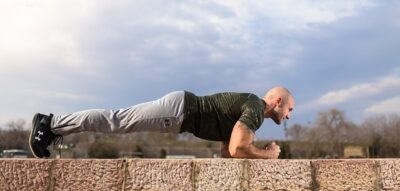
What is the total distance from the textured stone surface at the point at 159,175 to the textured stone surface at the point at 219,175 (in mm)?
80

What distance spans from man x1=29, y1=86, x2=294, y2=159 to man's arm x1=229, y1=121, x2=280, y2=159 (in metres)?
0.14

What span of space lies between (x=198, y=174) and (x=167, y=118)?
2.83 feet

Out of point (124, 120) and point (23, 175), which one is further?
point (124, 120)

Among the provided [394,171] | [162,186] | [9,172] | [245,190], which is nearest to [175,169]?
[162,186]

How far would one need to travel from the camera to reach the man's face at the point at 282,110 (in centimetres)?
588

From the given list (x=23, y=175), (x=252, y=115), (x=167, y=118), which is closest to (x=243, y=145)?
(x=252, y=115)

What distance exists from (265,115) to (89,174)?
2026 mm

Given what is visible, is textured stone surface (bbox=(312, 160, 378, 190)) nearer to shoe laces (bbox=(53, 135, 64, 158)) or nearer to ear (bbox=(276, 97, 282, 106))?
ear (bbox=(276, 97, 282, 106))

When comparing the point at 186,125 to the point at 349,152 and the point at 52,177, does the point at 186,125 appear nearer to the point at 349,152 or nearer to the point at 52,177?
the point at 52,177

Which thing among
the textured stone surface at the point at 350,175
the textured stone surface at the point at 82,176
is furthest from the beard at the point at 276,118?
the textured stone surface at the point at 82,176

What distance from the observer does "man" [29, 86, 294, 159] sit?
216 inches

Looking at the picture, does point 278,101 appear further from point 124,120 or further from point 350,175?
point 124,120

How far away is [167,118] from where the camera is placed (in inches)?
217

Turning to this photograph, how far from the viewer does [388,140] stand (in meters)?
70.2
